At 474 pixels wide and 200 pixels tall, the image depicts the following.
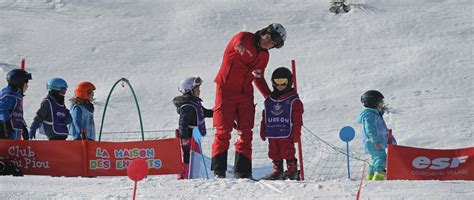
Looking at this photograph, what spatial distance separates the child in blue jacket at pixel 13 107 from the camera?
8.77m

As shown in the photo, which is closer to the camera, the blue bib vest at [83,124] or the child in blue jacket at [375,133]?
the child in blue jacket at [375,133]

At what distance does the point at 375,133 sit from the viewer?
8555 mm

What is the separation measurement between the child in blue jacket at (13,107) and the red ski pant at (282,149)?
9.86 feet

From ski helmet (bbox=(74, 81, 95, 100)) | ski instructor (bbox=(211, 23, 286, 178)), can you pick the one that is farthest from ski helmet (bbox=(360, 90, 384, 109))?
ski helmet (bbox=(74, 81, 95, 100))

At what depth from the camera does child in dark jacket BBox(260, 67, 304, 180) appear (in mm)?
7746

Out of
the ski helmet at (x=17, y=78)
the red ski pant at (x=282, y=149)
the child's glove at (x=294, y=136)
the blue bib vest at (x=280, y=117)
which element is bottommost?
the red ski pant at (x=282, y=149)

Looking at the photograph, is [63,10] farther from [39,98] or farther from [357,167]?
[357,167]

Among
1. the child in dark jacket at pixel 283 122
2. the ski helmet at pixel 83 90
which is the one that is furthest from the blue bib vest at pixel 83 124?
the child in dark jacket at pixel 283 122

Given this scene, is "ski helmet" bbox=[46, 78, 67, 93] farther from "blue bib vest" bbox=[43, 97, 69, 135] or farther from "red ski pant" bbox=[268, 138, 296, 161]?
"red ski pant" bbox=[268, 138, 296, 161]

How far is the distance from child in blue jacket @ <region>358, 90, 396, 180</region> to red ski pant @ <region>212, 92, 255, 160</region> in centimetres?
174

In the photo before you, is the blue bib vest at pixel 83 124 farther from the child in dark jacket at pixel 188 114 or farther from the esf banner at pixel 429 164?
the esf banner at pixel 429 164

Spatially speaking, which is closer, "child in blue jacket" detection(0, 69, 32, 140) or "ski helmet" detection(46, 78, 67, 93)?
"child in blue jacket" detection(0, 69, 32, 140)

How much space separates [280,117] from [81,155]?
1.99 meters

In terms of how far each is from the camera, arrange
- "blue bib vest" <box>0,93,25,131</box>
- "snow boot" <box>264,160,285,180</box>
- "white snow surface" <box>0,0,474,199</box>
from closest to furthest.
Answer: "snow boot" <box>264,160,285,180</box> → "blue bib vest" <box>0,93,25,131</box> → "white snow surface" <box>0,0,474,199</box>
